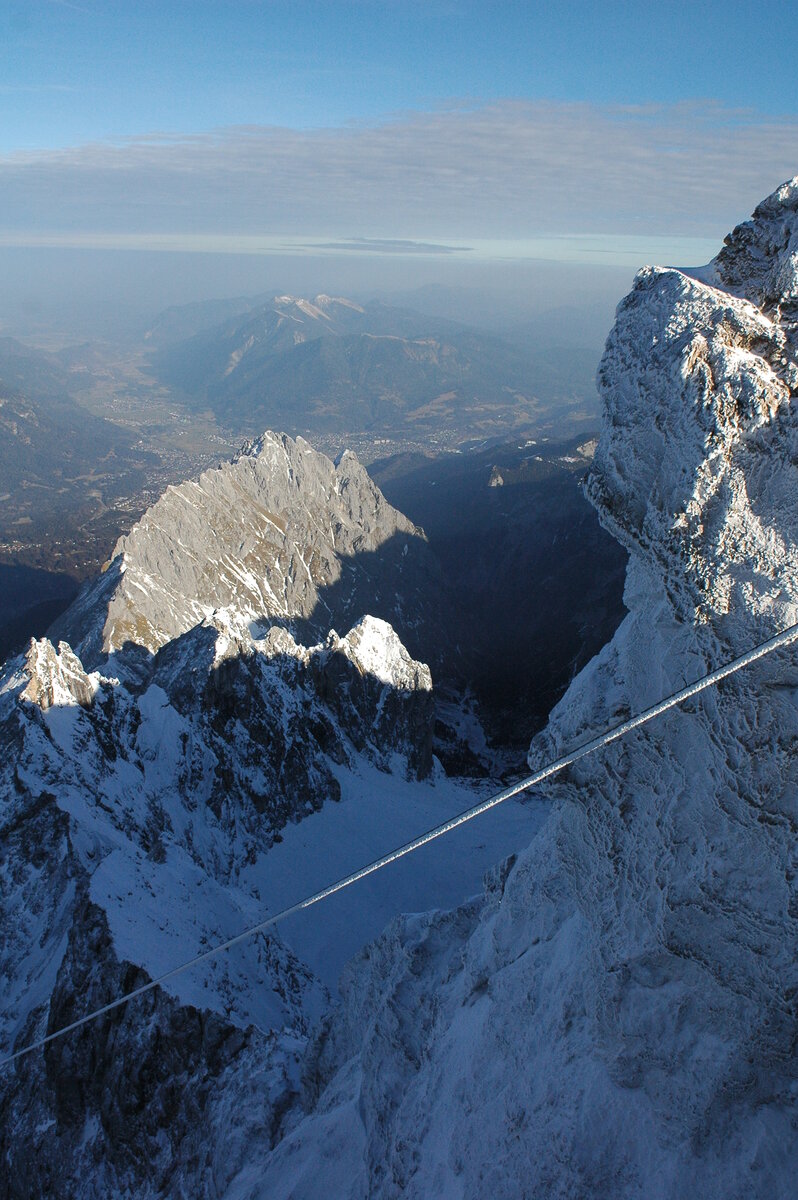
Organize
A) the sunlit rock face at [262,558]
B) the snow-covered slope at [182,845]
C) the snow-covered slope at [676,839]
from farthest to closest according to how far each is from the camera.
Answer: the sunlit rock face at [262,558]
the snow-covered slope at [182,845]
the snow-covered slope at [676,839]

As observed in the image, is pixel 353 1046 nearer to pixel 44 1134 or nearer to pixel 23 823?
pixel 44 1134

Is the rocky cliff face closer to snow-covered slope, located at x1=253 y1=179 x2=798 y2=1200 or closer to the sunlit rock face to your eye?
the sunlit rock face

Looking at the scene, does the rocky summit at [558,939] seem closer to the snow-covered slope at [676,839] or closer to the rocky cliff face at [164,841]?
the snow-covered slope at [676,839]

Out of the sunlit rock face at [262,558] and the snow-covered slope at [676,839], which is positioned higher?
the snow-covered slope at [676,839]

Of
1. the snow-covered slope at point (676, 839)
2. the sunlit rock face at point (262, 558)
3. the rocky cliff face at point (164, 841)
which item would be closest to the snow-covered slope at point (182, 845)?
the rocky cliff face at point (164, 841)

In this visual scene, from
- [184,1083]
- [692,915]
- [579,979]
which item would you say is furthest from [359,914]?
[692,915]

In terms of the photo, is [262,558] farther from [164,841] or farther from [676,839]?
[676,839]
